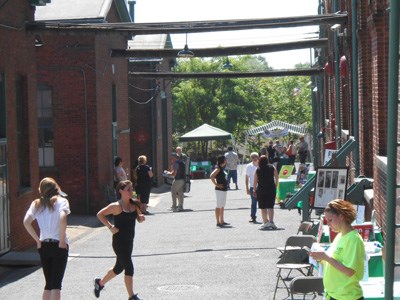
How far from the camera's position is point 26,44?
19625mm

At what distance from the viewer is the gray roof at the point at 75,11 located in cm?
2798

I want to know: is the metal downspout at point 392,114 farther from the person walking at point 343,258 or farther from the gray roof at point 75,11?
the gray roof at point 75,11

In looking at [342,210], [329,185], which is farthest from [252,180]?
[342,210]

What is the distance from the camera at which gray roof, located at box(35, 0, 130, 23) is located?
28.0m

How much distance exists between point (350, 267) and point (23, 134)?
12963 millimetres

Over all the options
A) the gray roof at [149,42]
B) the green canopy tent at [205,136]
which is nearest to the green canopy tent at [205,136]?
the green canopy tent at [205,136]

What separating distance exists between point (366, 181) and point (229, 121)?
180 feet

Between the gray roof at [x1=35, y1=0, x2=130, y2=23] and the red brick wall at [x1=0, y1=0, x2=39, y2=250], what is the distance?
779 centimetres

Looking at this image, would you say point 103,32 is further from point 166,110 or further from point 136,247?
point 166,110

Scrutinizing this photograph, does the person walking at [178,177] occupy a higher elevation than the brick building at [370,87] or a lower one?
lower

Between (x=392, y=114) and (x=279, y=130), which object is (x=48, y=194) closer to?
(x=392, y=114)

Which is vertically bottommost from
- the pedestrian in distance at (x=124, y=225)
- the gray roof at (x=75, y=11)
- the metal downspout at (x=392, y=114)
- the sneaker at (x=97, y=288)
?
the sneaker at (x=97, y=288)

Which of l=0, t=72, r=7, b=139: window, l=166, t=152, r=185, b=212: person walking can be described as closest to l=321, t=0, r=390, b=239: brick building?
l=166, t=152, r=185, b=212: person walking

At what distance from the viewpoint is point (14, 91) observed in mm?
18703
